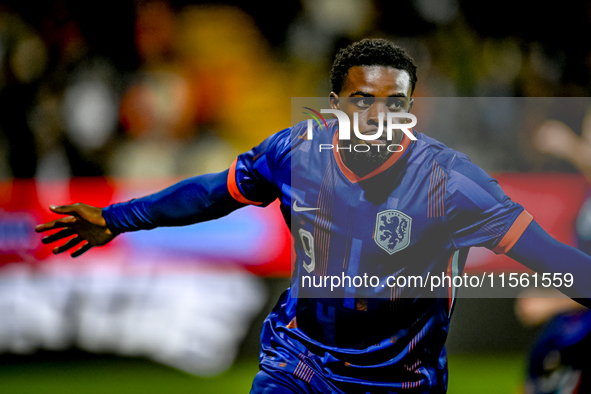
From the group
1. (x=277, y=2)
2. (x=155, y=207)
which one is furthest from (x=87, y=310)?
(x=277, y=2)

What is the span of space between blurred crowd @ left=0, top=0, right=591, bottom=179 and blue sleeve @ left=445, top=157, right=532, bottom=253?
11.4 ft

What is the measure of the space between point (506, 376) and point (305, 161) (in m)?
3.20

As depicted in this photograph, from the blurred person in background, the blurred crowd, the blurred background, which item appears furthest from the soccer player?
the blurred crowd

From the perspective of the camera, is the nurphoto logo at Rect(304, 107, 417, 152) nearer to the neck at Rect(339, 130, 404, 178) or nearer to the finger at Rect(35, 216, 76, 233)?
the neck at Rect(339, 130, 404, 178)

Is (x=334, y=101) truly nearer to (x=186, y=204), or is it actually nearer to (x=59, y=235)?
(x=186, y=204)

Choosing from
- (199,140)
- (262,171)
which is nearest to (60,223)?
(262,171)

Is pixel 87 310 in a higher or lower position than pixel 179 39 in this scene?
lower

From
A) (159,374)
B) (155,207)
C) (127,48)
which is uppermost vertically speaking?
(127,48)

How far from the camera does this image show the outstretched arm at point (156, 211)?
7.98 ft

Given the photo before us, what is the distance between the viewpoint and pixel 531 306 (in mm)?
3395

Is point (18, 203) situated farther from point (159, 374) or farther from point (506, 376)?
point (506, 376)

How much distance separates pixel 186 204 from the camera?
2.43m

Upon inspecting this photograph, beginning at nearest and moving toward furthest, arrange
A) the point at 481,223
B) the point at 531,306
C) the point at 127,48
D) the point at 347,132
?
1. the point at 481,223
2. the point at 347,132
3. the point at 531,306
4. the point at 127,48

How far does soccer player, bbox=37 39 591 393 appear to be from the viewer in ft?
6.71
